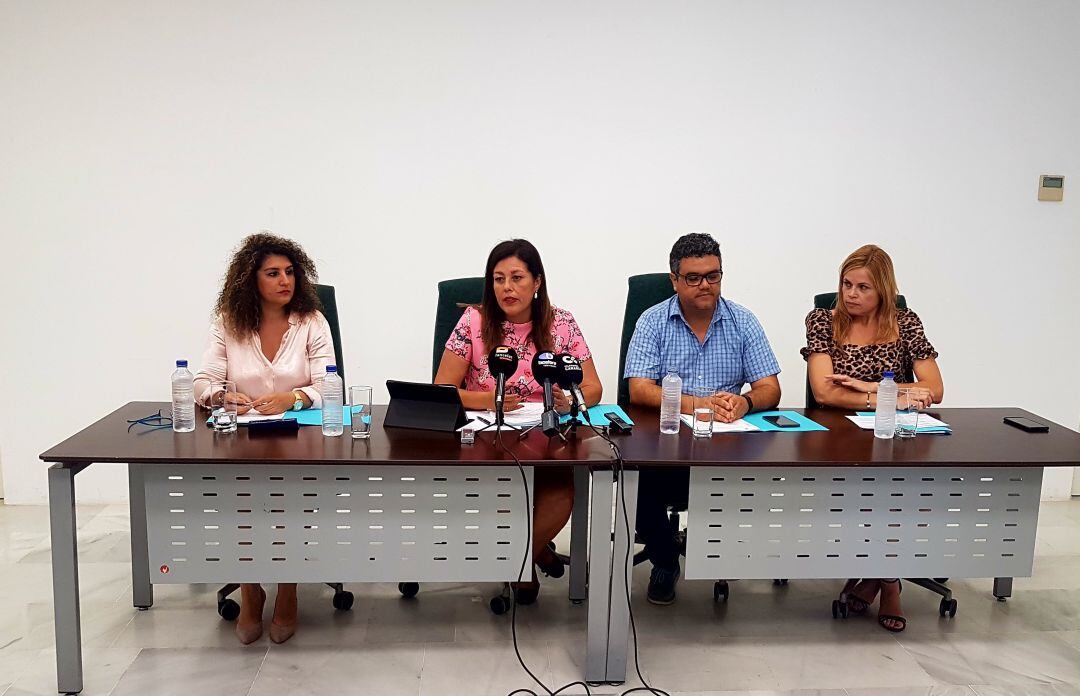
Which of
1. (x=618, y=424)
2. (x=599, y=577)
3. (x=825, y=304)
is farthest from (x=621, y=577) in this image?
(x=825, y=304)

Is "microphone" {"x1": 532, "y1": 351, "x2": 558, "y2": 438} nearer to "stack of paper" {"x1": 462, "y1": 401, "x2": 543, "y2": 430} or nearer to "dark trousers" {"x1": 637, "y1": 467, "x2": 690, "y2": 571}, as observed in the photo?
"stack of paper" {"x1": 462, "y1": 401, "x2": 543, "y2": 430}

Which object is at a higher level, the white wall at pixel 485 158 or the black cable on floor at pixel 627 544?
the white wall at pixel 485 158

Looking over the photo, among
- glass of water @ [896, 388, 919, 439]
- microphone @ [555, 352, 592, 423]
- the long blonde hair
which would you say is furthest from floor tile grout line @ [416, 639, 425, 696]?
the long blonde hair

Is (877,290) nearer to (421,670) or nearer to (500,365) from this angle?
(500,365)

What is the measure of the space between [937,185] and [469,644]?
9.62 feet

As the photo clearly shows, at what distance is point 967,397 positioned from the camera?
155 inches

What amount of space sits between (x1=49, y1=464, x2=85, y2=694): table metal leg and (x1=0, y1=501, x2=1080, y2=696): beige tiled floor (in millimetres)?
93

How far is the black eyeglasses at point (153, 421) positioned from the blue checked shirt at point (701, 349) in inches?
57.0

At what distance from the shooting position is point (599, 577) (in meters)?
2.21

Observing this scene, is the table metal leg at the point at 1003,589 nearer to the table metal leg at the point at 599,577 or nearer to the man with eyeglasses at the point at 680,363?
the man with eyeglasses at the point at 680,363

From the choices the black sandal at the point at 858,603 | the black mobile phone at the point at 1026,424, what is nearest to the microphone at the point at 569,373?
the black sandal at the point at 858,603

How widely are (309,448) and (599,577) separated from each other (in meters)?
0.85

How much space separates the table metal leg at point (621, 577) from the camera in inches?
84.4

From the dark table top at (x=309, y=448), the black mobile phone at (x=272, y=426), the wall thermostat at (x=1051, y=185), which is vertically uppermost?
the wall thermostat at (x=1051, y=185)
